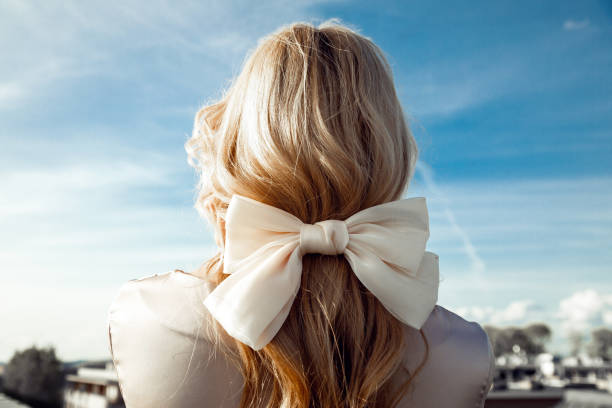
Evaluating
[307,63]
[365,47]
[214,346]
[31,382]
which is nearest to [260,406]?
[214,346]

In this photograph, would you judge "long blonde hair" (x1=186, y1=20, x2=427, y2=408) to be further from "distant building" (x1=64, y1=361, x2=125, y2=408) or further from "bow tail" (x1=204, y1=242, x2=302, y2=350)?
"distant building" (x1=64, y1=361, x2=125, y2=408)

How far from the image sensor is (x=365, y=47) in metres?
1.54

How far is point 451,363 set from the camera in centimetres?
137

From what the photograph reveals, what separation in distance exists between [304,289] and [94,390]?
1271 inches

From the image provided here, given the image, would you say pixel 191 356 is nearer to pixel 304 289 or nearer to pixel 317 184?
pixel 304 289

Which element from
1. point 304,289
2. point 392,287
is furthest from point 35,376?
point 392,287

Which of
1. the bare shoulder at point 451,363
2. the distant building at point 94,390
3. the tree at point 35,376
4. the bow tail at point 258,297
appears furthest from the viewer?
the tree at point 35,376

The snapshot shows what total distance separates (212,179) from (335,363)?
1.84 ft

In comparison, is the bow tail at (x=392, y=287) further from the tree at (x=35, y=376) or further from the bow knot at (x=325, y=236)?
the tree at (x=35, y=376)

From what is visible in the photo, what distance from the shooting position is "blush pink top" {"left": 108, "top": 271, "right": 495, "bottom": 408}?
1.25 meters

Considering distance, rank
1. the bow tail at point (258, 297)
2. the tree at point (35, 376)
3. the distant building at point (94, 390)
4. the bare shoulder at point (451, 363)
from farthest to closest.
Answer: the tree at point (35, 376)
the distant building at point (94, 390)
the bare shoulder at point (451, 363)
the bow tail at point (258, 297)

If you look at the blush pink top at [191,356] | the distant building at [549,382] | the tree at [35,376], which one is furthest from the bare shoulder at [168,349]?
the tree at [35,376]

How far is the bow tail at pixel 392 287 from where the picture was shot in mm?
1259

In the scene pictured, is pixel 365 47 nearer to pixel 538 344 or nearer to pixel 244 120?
pixel 244 120
